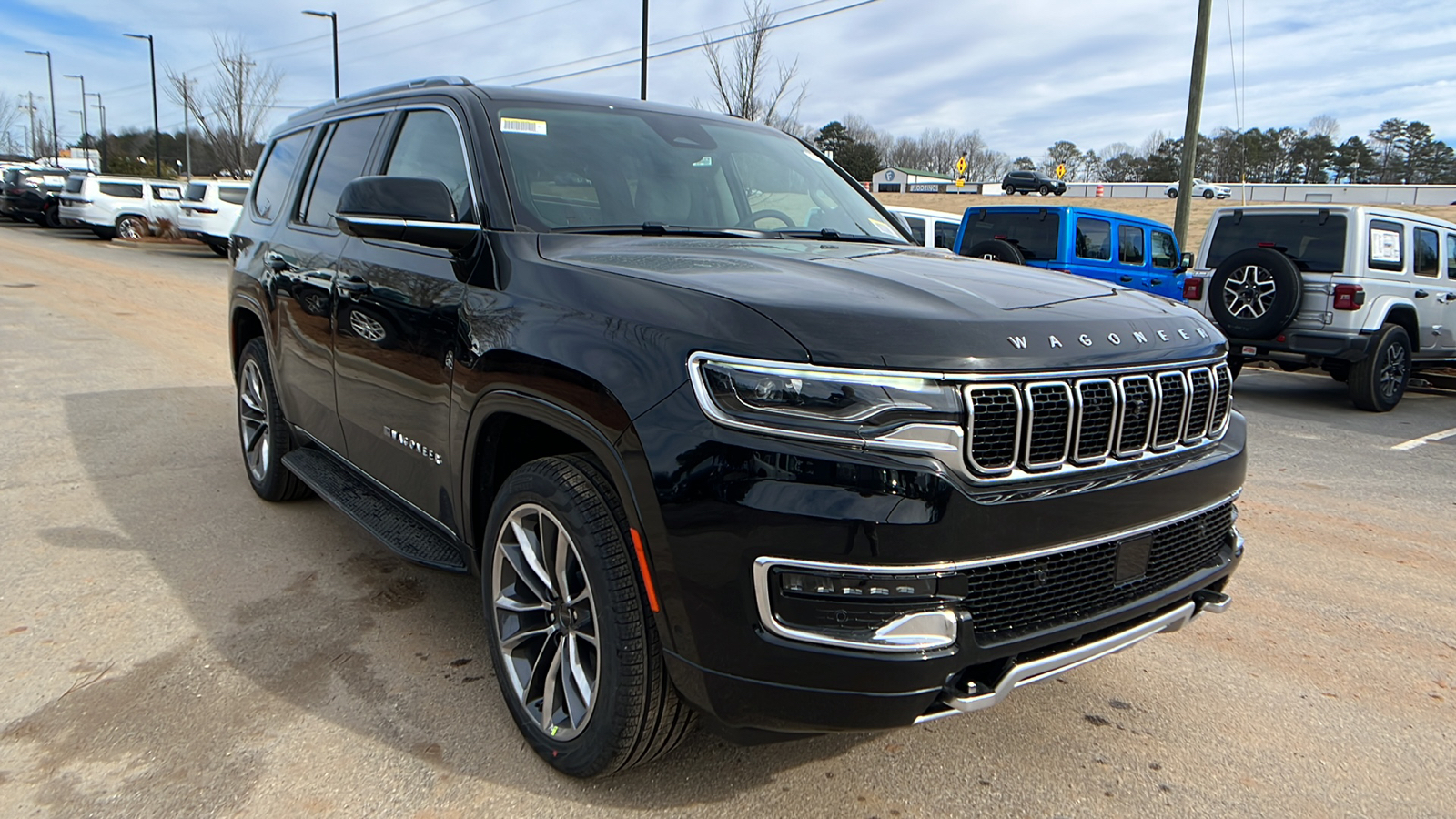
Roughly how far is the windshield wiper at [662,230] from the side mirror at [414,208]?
0.96ft

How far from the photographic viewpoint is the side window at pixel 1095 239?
38.5ft

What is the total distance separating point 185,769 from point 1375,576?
15.4ft

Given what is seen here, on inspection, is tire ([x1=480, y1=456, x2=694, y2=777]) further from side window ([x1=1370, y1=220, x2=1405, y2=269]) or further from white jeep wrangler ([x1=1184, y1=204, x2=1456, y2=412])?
side window ([x1=1370, y1=220, x2=1405, y2=269])

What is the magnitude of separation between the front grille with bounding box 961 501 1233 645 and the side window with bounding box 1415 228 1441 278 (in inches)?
369

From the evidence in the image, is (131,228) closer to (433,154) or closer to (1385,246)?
(433,154)

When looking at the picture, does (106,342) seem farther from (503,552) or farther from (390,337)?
(503,552)

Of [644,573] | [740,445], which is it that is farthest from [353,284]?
[740,445]

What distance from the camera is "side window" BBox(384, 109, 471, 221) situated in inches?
126

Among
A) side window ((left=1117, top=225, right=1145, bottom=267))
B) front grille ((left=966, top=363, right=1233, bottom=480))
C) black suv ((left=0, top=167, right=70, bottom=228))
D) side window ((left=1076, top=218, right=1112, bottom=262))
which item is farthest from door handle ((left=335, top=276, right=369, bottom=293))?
black suv ((left=0, top=167, right=70, bottom=228))

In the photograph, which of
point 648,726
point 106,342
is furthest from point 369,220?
point 106,342

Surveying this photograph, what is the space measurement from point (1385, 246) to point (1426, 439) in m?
2.38

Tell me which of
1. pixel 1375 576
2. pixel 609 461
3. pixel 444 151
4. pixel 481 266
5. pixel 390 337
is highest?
pixel 444 151

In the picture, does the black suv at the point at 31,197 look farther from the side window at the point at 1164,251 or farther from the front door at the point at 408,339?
the front door at the point at 408,339

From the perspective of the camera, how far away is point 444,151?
3.37 metres
